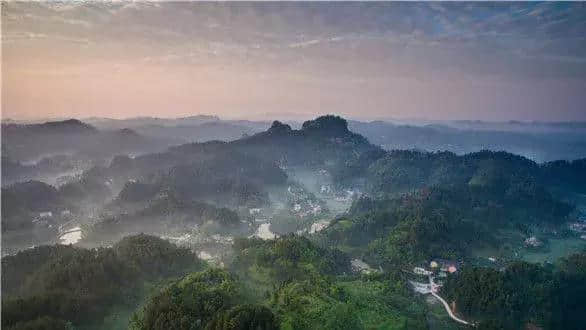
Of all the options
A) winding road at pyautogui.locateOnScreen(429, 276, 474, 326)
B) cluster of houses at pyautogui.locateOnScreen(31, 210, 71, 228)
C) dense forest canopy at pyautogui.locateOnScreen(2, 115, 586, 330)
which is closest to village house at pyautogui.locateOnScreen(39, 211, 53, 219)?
cluster of houses at pyautogui.locateOnScreen(31, 210, 71, 228)

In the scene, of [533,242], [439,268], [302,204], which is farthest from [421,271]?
[302,204]

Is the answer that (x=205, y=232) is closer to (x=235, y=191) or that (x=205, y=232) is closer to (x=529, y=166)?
(x=235, y=191)

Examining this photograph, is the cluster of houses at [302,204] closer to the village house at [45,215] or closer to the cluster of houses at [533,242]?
the cluster of houses at [533,242]

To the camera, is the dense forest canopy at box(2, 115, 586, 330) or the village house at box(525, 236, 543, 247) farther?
the village house at box(525, 236, 543, 247)

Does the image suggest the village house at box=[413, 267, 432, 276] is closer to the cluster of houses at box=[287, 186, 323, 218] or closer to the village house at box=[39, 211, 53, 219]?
the cluster of houses at box=[287, 186, 323, 218]

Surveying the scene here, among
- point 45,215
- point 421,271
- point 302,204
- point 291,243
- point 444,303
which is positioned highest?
point 291,243

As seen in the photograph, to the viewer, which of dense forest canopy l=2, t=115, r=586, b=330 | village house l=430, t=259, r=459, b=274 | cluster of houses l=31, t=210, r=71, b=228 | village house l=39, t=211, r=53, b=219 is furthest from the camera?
village house l=39, t=211, r=53, b=219

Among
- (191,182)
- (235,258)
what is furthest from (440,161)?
(235,258)

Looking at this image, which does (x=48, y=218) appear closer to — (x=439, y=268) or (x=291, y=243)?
(x=291, y=243)

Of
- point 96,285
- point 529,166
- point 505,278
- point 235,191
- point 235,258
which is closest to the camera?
A: point 96,285

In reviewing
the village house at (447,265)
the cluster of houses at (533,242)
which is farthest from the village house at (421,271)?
the cluster of houses at (533,242)

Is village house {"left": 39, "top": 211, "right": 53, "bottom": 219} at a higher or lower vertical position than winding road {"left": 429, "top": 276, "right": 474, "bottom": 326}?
lower
